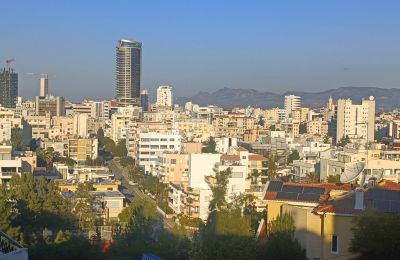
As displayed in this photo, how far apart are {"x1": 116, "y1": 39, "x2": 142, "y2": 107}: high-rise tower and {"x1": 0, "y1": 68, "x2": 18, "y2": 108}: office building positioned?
1643 centimetres

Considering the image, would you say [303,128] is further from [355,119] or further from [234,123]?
[355,119]

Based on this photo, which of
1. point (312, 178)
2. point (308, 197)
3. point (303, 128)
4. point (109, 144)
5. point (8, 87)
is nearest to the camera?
point (308, 197)

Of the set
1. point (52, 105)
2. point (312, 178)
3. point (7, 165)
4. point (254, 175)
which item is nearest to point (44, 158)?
point (7, 165)

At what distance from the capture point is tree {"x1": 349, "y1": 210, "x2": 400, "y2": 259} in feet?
24.5

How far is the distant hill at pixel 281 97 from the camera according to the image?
13843 centimetres

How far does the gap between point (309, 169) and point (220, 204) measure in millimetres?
17093

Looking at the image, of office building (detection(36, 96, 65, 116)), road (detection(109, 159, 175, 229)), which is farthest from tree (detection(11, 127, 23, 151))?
office building (detection(36, 96, 65, 116))

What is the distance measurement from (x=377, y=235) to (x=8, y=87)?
89793 millimetres

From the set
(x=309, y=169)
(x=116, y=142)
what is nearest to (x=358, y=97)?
(x=116, y=142)

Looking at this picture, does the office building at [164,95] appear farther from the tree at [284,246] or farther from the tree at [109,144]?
the tree at [284,246]

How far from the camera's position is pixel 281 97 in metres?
172

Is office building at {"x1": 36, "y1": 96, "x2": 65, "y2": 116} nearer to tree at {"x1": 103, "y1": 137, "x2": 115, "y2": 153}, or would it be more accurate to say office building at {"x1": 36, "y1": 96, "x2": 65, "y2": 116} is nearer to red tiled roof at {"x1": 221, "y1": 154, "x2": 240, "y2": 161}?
tree at {"x1": 103, "y1": 137, "x2": 115, "y2": 153}

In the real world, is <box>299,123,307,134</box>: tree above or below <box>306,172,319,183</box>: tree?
above

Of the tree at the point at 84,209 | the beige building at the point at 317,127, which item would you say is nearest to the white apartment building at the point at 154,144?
the tree at the point at 84,209
